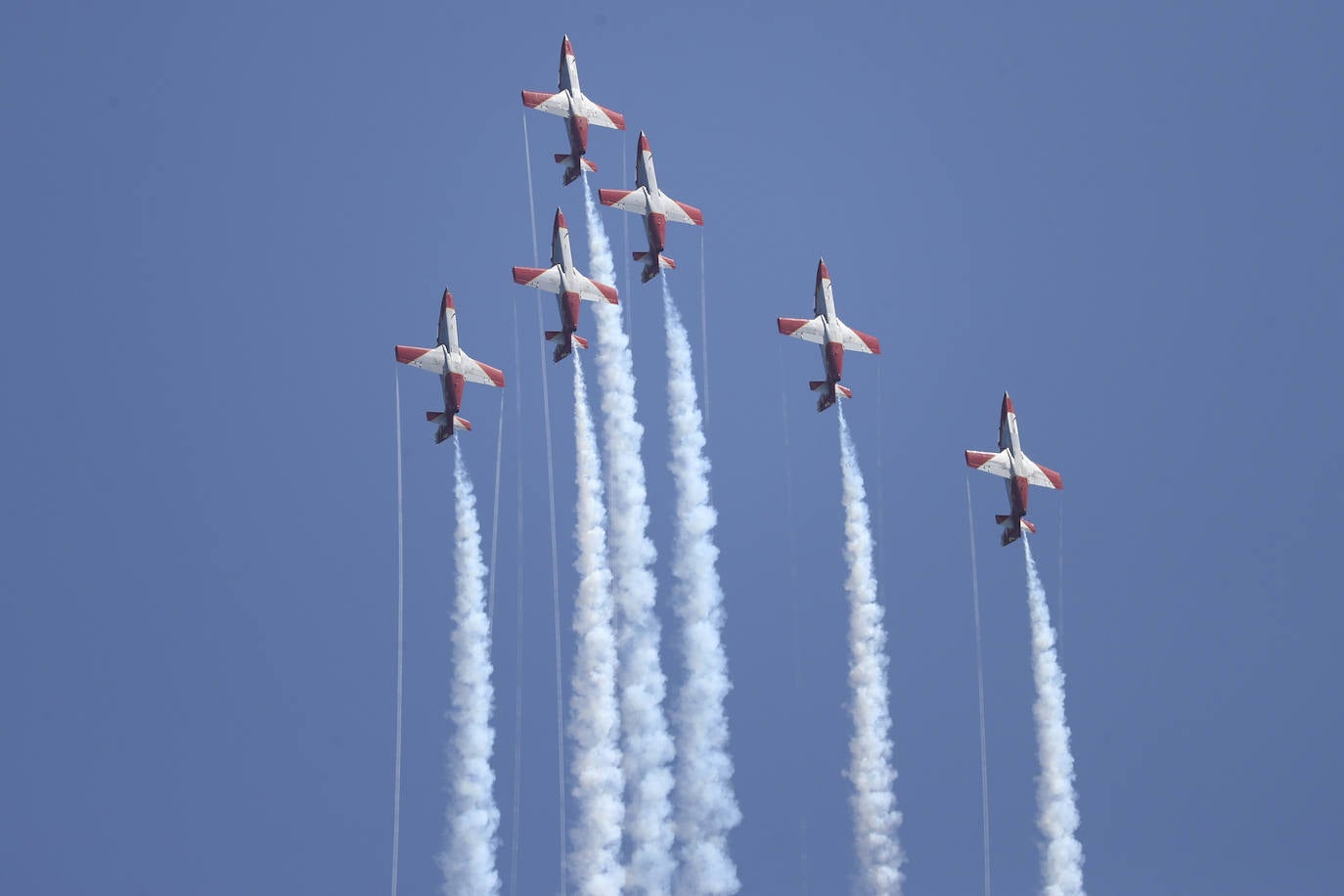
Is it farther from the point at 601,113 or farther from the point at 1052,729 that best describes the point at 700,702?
the point at 601,113

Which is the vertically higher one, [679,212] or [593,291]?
[679,212]

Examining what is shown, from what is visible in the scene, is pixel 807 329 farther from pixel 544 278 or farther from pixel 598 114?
pixel 598 114

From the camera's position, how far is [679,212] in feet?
228

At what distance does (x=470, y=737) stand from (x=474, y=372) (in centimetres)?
985

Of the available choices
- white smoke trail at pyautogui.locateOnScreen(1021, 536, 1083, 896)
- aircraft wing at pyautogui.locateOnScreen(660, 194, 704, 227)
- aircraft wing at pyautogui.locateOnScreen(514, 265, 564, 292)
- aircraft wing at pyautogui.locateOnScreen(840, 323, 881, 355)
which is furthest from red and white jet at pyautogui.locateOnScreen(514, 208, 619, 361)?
white smoke trail at pyautogui.locateOnScreen(1021, 536, 1083, 896)

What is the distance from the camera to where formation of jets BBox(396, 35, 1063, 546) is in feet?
211

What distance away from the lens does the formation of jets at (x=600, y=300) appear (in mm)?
64438

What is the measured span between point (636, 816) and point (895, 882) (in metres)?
7.25

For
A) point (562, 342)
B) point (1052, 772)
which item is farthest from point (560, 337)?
point (1052, 772)

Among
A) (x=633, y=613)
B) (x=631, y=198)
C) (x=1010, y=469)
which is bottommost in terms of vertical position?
(x=633, y=613)

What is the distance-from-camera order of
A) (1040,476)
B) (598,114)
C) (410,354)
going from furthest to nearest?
(598,114), (1040,476), (410,354)

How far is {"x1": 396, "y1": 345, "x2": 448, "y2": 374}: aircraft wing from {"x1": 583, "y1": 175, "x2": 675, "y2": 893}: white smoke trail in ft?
20.5

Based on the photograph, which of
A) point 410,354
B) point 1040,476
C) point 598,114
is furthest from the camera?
point 598,114

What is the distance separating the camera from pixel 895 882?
6525 centimetres
